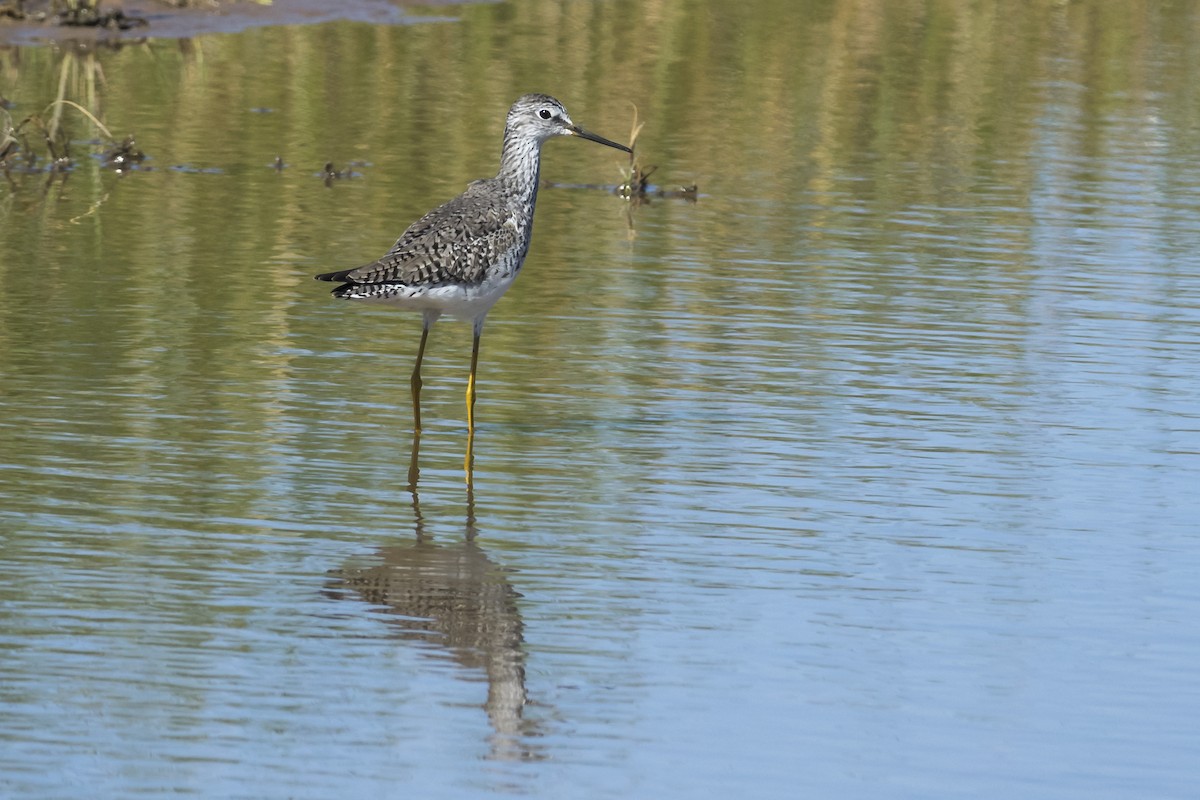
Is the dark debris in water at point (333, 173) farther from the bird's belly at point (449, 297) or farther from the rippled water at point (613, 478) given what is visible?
the bird's belly at point (449, 297)

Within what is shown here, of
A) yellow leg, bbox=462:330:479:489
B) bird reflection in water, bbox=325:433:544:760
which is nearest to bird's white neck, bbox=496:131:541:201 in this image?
yellow leg, bbox=462:330:479:489

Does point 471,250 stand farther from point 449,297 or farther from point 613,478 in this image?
point 613,478

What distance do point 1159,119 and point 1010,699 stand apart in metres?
17.5

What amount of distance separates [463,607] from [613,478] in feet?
7.26

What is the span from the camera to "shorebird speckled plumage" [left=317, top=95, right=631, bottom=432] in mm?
11195

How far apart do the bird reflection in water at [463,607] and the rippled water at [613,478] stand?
3cm

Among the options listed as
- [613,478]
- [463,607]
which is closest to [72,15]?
[613,478]

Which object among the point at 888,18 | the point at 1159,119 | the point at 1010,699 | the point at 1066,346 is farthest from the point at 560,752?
the point at 888,18

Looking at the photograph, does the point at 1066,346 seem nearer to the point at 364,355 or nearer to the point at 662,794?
the point at 364,355

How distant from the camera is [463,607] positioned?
8.62m

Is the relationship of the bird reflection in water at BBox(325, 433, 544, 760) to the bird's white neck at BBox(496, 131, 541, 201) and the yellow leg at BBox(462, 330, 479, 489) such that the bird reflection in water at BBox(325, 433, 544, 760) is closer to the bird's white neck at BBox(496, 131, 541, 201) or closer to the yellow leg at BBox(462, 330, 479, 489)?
the yellow leg at BBox(462, 330, 479, 489)

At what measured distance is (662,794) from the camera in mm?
6812

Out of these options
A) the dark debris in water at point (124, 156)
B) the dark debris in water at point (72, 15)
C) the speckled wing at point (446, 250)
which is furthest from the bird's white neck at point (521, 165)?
the dark debris in water at point (72, 15)

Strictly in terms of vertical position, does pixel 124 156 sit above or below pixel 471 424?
above
